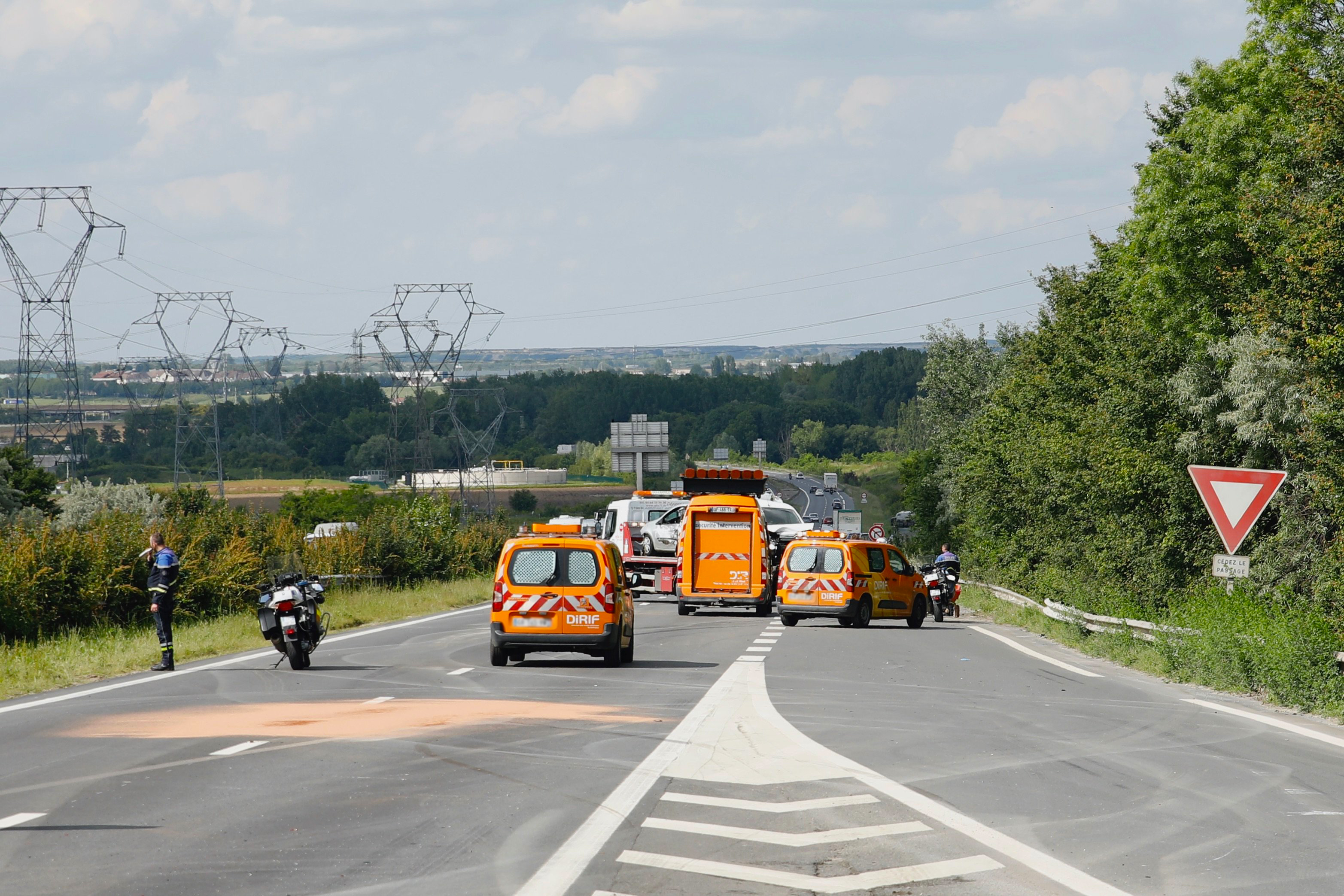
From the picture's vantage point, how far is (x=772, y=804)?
30.8 feet

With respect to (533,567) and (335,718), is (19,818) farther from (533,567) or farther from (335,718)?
(533,567)

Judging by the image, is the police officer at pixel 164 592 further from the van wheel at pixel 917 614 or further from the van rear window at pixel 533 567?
the van wheel at pixel 917 614

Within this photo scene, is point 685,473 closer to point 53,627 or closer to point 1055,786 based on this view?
point 53,627

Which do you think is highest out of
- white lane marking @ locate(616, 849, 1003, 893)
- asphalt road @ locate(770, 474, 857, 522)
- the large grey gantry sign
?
the large grey gantry sign

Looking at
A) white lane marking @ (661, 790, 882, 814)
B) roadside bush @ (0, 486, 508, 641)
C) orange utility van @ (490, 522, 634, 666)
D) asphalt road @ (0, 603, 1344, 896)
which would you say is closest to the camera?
asphalt road @ (0, 603, 1344, 896)

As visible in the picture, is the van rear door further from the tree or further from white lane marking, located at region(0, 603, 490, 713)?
the tree

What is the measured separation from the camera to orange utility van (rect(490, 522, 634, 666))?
65.0ft

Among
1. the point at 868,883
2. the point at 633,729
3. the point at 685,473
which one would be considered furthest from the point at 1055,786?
the point at 685,473

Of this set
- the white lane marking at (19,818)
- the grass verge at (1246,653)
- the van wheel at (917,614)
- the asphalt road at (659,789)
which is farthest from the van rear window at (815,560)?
the white lane marking at (19,818)

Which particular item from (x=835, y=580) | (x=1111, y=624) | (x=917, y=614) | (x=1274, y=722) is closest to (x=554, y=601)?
(x=1274, y=722)

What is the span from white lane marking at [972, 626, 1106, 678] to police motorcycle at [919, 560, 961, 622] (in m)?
3.29

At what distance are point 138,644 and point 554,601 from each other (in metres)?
7.51

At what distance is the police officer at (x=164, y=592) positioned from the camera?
19.2m

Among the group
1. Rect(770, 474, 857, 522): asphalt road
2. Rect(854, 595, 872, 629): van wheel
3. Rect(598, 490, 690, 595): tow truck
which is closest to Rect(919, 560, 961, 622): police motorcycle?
Rect(854, 595, 872, 629): van wheel
